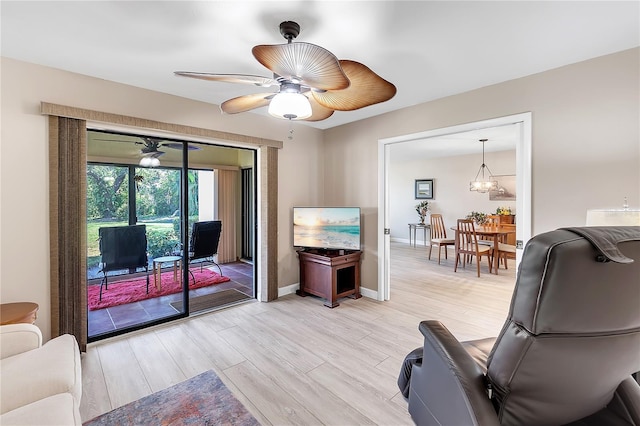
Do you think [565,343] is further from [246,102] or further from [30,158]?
[30,158]

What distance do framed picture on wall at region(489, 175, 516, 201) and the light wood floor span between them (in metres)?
3.65

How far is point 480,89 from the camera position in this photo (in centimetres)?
286

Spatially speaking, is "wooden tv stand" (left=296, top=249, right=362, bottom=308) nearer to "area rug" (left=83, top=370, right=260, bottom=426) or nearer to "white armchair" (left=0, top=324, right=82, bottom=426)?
"area rug" (left=83, top=370, right=260, bottom=426)

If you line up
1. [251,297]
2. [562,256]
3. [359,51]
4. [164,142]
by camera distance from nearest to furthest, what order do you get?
[562,256], [359,51], [164,142], [251,297]

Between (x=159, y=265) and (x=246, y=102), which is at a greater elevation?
Result: (x=246, y=102)

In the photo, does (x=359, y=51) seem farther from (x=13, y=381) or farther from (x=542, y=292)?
(x=13, y=381)

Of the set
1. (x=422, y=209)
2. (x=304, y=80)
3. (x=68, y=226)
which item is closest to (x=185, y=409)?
(x=68, y=226)

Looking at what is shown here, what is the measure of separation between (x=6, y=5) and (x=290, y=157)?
2831 millimetres

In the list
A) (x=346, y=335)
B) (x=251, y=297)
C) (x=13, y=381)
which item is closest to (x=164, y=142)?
(x=251, y=297)

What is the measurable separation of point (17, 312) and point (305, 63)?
102 inches

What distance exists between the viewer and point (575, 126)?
2332 millimetres

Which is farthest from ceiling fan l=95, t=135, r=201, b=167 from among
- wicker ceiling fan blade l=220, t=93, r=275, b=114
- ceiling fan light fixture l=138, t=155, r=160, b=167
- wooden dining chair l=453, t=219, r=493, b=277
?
wooden dining chair l=453, t=219, r=493, b=277

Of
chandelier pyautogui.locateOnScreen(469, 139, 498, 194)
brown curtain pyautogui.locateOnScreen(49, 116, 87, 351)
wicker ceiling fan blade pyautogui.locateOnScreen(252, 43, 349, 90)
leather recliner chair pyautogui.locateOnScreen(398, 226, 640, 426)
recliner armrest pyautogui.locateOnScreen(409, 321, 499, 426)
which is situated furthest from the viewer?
chandelier pyautogui.locateOnScreen(469, 139, 498, 194)

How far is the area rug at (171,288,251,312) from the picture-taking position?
3635 mm
